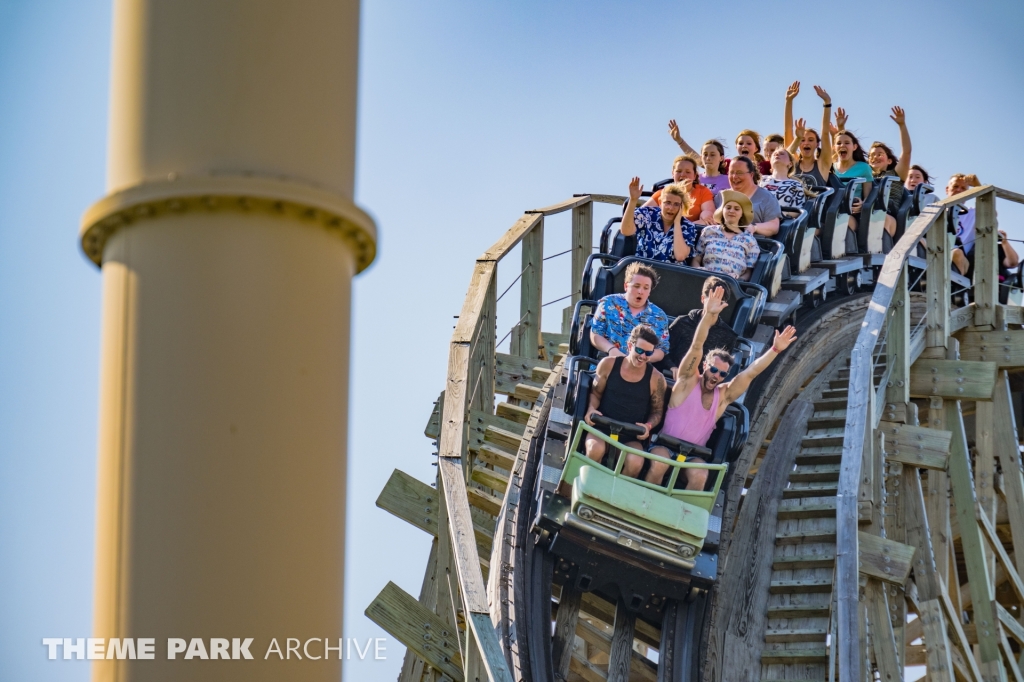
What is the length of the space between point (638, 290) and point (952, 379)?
106 inches

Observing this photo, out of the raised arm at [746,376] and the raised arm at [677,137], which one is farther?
the raised arm at [677,137]

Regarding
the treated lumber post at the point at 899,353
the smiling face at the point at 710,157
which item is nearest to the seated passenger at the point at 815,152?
the smiling face at the point at 710,157

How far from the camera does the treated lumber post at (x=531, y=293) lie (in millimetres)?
9258

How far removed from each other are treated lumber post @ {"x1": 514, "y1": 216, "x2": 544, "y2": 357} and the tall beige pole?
297 inches

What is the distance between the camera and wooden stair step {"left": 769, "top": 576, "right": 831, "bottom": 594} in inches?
268

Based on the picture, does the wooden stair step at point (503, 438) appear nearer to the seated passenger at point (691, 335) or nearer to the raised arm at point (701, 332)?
the seated passenger at point (691, 335)

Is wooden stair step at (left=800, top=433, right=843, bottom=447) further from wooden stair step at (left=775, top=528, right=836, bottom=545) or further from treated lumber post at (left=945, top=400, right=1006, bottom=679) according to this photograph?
treated lumber post at (left=945, top=400, right=1006, bottom=679)

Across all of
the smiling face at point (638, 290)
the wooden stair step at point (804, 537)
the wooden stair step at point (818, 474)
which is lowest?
the wooden stair step at point (804, 537)

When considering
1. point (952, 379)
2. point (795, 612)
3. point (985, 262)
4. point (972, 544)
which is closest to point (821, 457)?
point (795, 612)

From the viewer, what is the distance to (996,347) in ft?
30.9

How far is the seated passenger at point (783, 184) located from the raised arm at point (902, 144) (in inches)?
45.9

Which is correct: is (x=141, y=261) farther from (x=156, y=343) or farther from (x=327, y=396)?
(x=327, y=396)

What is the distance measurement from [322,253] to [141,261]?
0.22m

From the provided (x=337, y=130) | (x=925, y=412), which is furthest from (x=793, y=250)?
(x=337, y=130)
